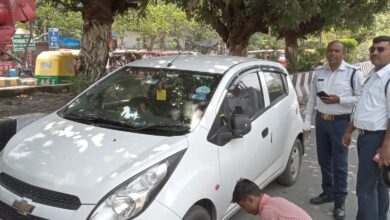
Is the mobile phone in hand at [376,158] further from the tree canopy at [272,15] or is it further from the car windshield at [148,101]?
the tree canopy at [272,15]

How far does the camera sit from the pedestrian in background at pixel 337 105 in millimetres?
4574

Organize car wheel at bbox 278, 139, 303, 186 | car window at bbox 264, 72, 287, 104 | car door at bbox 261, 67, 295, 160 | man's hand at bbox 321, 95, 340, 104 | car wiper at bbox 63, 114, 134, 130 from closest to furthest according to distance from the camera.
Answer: car wiper at bbox 63, 114, 134, 130, man's hand at bbox 321, 95, 340, 104, car door at bbox 261, 67, 295, 160, car window at bbox 264, 72, 287, 104, car wheel at bbox 278, 139, 303, 186

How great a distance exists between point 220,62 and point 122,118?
1.23m

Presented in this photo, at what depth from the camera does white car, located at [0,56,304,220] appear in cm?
290

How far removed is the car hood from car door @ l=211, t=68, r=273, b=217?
0.52 metres

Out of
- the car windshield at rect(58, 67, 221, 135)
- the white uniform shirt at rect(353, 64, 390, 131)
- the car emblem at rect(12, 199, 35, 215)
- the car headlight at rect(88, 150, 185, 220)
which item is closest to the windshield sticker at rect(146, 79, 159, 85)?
the car windshield at rect(58, 67, 221, 135)

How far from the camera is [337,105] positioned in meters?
4.62

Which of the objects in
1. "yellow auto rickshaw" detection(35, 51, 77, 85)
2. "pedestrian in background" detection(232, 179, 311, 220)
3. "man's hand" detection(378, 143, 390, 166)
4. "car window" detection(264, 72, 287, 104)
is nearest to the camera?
"pedestrian in background" detection(232, 179, 311, 220)

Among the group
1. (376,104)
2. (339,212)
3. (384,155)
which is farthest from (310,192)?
(384,155)

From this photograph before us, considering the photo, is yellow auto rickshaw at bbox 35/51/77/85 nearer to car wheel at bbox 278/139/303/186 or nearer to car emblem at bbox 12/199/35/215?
car wheel at bbox 278/139/303/186

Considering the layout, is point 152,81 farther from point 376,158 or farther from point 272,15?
point 272,15

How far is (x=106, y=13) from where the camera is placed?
777cm

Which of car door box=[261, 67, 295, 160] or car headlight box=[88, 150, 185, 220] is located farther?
car door box=[261, 67, 295, 160]

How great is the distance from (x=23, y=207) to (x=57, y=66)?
23.7 feet
